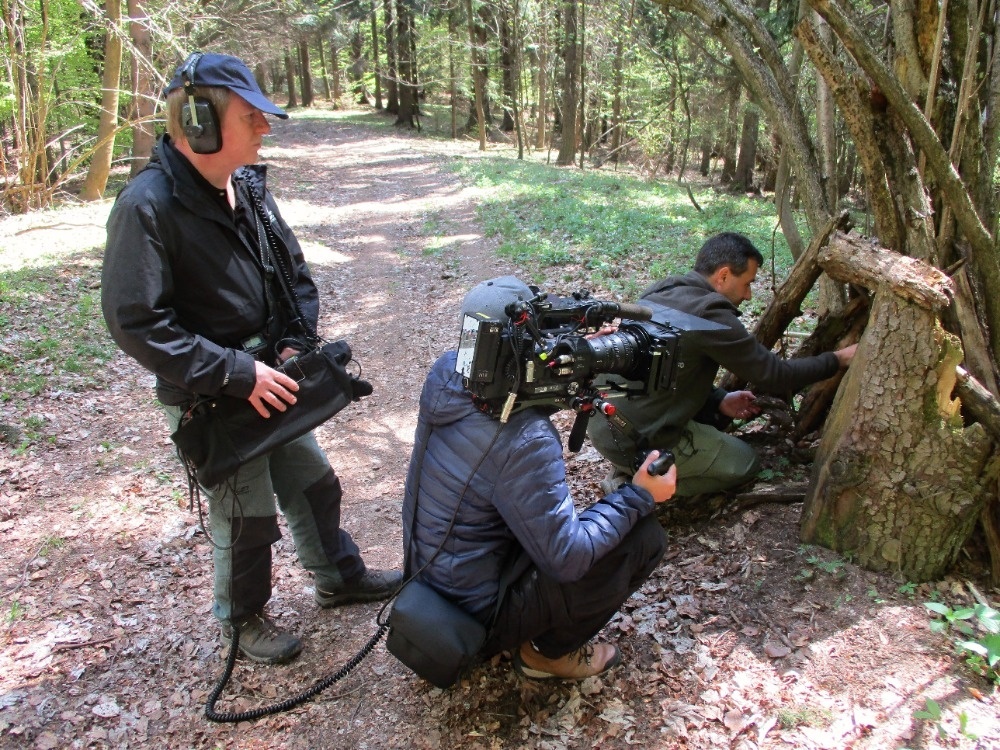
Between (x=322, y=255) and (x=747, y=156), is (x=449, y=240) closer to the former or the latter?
(x=322, y=255)

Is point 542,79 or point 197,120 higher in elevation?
point 542,79

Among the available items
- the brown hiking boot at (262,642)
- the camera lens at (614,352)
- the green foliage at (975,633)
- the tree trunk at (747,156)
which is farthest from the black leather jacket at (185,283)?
the tree trunk at (747,156)

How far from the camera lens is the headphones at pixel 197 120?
8.05ft

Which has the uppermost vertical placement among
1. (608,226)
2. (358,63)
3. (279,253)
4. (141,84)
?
(358,63)

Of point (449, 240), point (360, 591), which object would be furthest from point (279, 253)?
point (449, 240)

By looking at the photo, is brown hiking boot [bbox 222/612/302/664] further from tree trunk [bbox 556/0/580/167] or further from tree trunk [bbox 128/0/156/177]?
tree trunk [bbox 556/0/580/167]

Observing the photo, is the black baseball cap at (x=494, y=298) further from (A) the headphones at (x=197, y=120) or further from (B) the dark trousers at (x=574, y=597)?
(A) the headphones at (x=197, y=120)

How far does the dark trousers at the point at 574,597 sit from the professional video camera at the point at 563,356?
0.44 meters

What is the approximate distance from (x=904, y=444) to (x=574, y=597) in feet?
5.17

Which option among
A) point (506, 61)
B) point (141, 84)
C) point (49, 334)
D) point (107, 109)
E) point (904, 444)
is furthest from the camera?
point (506, 61)

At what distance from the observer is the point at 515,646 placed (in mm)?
2678

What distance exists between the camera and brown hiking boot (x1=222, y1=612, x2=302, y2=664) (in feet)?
10.1

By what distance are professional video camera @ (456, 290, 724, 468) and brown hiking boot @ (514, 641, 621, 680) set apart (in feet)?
2.94

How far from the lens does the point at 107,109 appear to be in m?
11.9
